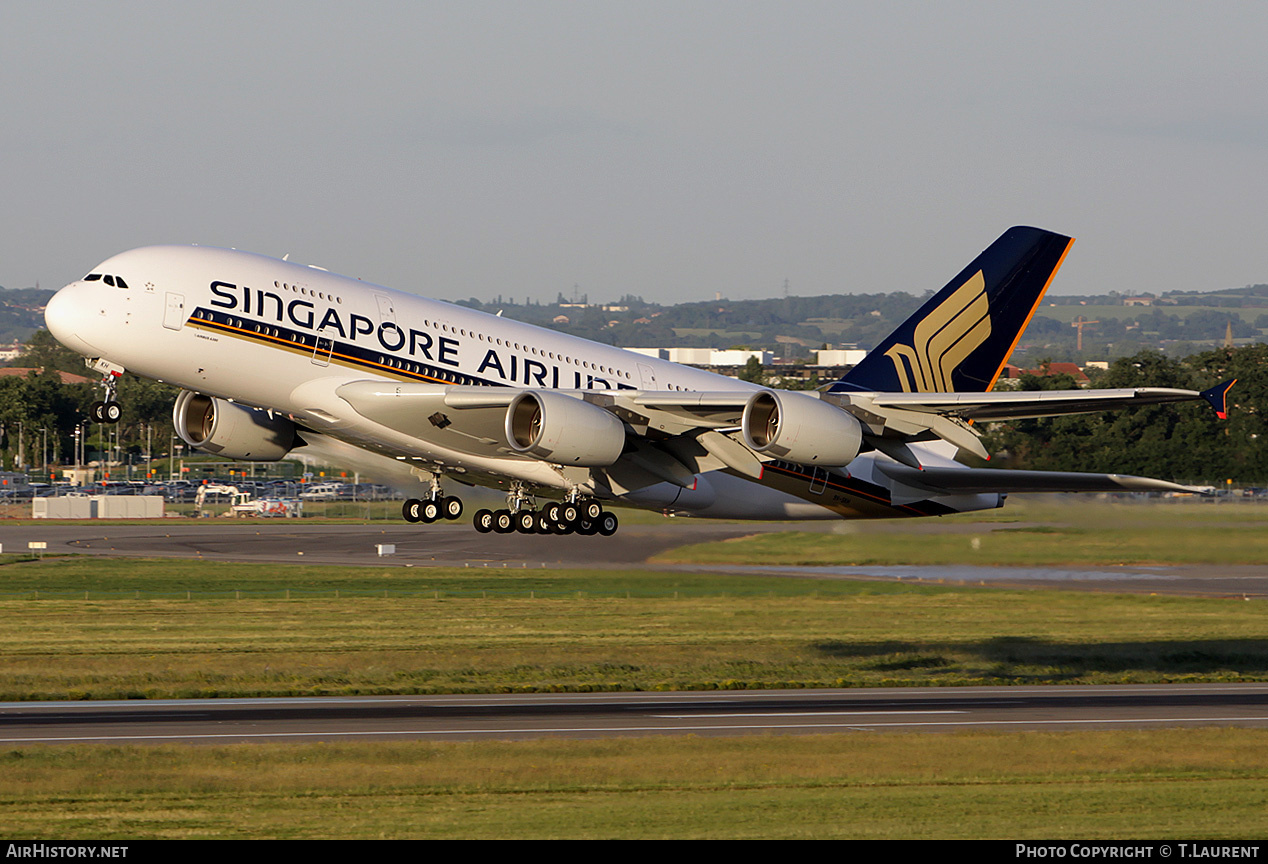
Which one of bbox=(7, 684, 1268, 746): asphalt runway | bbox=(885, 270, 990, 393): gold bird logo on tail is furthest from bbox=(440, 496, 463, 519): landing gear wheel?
bbox=(885, 270, 990, 393): gold bird logo on tail

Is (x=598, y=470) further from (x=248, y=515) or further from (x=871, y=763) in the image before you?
(x=248, y=515)

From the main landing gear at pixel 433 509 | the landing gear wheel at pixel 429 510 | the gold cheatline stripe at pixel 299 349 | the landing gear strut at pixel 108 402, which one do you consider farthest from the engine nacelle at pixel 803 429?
the landing gear strut at pixel 108 402

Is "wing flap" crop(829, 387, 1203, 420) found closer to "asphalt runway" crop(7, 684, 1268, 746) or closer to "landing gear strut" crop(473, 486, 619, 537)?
"landing gear strut" crop(473, 486, 619, 537)

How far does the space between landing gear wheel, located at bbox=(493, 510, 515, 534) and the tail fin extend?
37.0 feet

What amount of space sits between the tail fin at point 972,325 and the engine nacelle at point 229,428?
55.3ft

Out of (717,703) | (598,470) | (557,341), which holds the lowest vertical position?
(717,703)

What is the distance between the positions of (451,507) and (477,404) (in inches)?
247

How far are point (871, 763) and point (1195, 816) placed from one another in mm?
8141

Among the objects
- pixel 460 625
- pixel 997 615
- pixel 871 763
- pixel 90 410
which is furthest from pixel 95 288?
pixel 997 615

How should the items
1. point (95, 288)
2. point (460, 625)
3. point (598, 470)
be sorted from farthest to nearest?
point (460, 625) < point (598, 470) < point (95, 288)

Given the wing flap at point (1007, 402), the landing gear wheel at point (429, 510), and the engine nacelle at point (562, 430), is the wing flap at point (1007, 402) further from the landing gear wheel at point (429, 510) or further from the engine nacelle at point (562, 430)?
the landing gear wheel at point (429, 510)

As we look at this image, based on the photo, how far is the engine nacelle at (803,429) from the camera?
34.1 meters

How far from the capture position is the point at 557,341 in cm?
3947

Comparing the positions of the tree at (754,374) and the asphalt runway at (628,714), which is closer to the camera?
the asphalt runway at (628,714)
